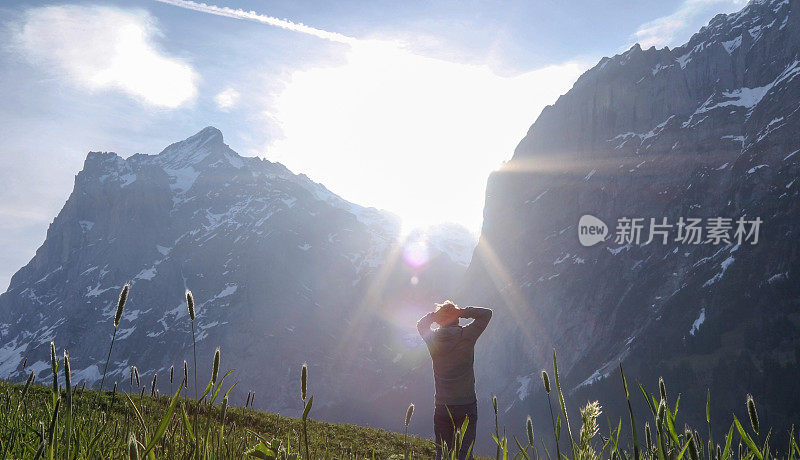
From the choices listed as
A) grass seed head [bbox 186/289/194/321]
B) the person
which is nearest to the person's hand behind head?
the person

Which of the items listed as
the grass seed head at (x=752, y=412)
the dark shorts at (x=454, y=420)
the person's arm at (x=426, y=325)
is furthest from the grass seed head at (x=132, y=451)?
the person's arm at (x=426, y=325)

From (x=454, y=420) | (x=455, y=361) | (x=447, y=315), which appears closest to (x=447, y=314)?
(x=447, y=315)

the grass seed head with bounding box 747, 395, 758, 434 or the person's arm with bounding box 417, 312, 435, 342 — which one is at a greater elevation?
the person's arm with bounding box 417, 312, 435, 342

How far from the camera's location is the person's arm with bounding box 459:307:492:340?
9383 millimetres

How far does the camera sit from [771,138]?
184 metres

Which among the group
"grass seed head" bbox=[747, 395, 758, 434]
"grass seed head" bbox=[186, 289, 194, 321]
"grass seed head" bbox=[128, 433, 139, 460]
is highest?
"grass seed head" bbox=[186, 289, 194, 321]

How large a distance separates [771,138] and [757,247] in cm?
4548

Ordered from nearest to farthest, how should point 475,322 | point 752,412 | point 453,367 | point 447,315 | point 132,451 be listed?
point 132,451
point 752,412
point 453,367
point 475,322
point 447,315

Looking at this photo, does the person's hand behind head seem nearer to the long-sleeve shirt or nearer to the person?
the person

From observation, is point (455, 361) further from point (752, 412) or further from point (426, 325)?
point (752, 412)

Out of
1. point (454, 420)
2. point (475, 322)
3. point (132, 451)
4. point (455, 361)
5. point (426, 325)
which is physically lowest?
point (454, 420)

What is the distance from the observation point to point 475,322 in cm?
957

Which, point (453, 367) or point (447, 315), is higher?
point (447, 315)

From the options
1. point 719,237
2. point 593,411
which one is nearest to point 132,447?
point 593,411
